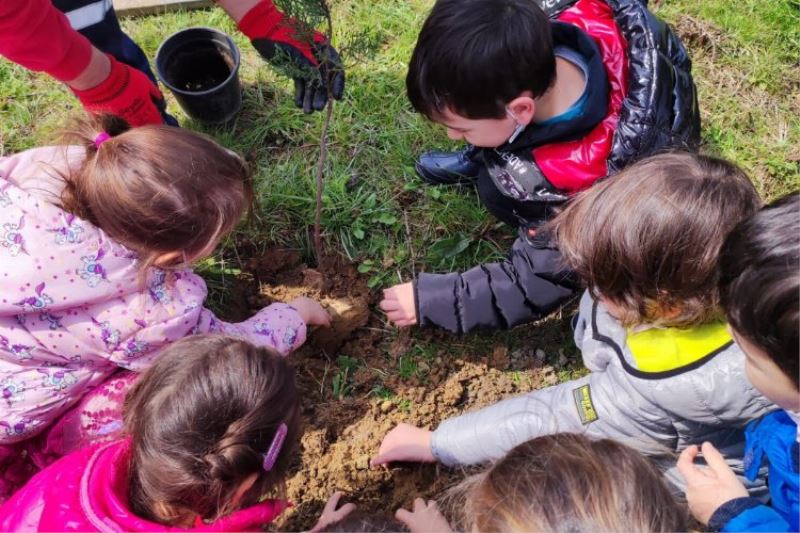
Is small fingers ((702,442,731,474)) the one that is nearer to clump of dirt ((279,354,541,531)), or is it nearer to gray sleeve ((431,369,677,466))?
gray sleeve ((431,369,677,466))

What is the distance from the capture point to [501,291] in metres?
2.30

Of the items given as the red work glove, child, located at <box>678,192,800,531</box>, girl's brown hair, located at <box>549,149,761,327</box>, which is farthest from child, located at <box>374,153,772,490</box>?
the red work glove

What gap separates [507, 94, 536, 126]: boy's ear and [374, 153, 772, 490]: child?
1.19 feet

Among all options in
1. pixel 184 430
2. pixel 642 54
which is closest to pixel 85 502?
pixel 184 430

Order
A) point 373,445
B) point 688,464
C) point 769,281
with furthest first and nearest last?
point 373,445 < point 688,464 < point 769,281

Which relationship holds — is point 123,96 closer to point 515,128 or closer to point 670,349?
point 515,128

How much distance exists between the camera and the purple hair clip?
5.08ft

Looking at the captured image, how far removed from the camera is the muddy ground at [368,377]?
86.8 inches

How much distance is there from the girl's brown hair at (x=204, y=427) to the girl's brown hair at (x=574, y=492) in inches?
21.0

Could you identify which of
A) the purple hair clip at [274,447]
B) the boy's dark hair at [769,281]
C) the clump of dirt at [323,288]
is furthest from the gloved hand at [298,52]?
the boy's dark hair at [769,281]

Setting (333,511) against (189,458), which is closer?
(189,458)

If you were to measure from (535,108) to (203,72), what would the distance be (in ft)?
5.68

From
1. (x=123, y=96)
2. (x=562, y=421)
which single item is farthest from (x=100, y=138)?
(x=562, y=421)

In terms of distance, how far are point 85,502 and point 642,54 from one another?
2048mm
